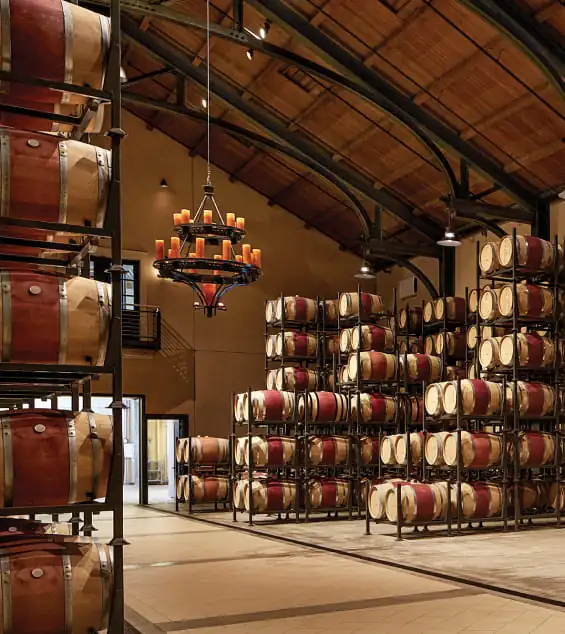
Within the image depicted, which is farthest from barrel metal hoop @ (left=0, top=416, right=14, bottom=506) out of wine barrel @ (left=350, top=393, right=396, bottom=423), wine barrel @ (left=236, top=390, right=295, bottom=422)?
wine barrel @ (left=350, top=393, right=396, bottom=423)

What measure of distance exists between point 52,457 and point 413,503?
733 centimetres

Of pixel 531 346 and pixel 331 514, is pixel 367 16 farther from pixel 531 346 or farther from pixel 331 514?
pixel 331 514

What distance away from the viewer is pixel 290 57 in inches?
513

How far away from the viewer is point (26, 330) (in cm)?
417

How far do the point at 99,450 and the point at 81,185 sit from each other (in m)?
1.35

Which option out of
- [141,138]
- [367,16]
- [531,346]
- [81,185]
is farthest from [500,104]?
[81,185]

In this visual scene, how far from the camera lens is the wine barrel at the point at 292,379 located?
15281 millimetres

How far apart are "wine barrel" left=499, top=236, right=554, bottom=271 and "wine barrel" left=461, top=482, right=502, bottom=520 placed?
314 cm

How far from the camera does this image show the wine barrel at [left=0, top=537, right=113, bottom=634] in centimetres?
399

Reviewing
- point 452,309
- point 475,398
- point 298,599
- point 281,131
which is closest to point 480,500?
point 475,398

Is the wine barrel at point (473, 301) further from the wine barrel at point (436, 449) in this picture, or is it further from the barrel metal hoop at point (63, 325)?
the barrel metal hoop at point (63, 325)

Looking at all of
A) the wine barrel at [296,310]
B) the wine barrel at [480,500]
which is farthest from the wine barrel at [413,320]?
the wine barrel at [480,500]

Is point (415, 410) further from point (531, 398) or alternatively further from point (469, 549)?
point (469, 549)

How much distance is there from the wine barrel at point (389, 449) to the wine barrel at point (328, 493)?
1.25m
